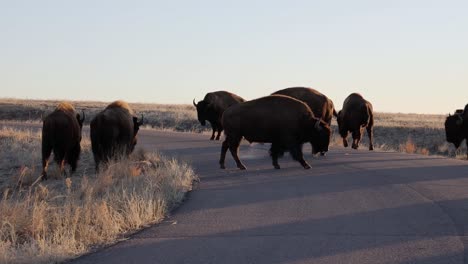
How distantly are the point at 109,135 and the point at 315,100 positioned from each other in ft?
21.9

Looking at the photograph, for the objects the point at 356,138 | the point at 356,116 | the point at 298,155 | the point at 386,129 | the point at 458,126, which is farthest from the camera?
the point at 386,129

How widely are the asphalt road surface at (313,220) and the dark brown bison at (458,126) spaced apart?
1057 centimetres

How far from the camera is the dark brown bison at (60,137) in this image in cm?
1694

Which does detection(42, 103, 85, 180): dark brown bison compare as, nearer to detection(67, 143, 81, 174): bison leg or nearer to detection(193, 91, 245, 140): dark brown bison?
detection(67, 143, 81, 174): bison leg

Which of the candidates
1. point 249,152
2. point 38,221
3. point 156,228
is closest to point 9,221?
point 38,221

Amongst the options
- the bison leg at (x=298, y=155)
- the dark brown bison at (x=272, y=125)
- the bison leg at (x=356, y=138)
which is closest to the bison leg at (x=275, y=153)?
the dark brown bison at (x=272, y=125)

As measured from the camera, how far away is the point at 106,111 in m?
17.2

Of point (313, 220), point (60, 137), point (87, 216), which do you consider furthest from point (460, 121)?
point (87, 216)

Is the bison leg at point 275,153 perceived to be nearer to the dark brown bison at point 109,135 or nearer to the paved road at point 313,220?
the paved road at point 313,220

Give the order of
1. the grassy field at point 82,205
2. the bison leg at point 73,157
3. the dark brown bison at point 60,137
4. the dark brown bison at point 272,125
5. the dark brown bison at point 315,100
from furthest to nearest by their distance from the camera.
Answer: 1. the dark brown bison at point 315,100
2. the bison leg at point 73,157
3. the dark brown bison at point 60,137
4. the dark brown bison at point 272,125
5. the grassy field at point 82,205

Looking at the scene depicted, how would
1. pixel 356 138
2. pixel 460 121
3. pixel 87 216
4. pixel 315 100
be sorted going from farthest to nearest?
pixel 460 121
pixel 356 138
pixel 315 100
pixel 87 216

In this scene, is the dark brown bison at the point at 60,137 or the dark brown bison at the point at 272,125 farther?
the dark brown bison at the point at 60,137

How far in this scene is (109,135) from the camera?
54.7ft

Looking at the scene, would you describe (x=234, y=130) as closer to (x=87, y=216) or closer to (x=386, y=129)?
(x=87, y=216)
